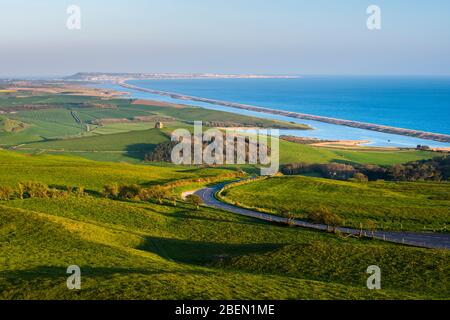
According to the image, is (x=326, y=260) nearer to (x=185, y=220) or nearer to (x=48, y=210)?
(x=185, y=220)

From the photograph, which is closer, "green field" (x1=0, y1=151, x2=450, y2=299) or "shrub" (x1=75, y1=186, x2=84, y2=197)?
"green field" (x1=0, y1=151, x2=450, y2=299)

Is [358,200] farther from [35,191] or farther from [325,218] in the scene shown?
[35,191]

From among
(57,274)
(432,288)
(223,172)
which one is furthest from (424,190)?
(57,274)

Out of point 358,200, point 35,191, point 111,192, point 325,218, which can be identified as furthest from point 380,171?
point 35,191

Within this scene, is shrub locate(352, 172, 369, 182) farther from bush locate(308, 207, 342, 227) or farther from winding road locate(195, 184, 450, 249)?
bush locate(308, 207, 342, 227)


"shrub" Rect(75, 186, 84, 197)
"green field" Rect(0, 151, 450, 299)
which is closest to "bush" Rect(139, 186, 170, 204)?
"green field" Rect(0, 151, 450, 299)

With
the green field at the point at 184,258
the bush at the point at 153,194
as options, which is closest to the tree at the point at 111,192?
the bush at the point at 153,194

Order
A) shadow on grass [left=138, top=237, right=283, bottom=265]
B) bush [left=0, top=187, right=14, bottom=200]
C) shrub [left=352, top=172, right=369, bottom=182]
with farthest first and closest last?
shrub [left=352, top=172, right=369, bottom=182], bush [left=0, top=187, right=14, bottom=200], shadow on grass [left=138, top=237, right=283, bottom=265]
